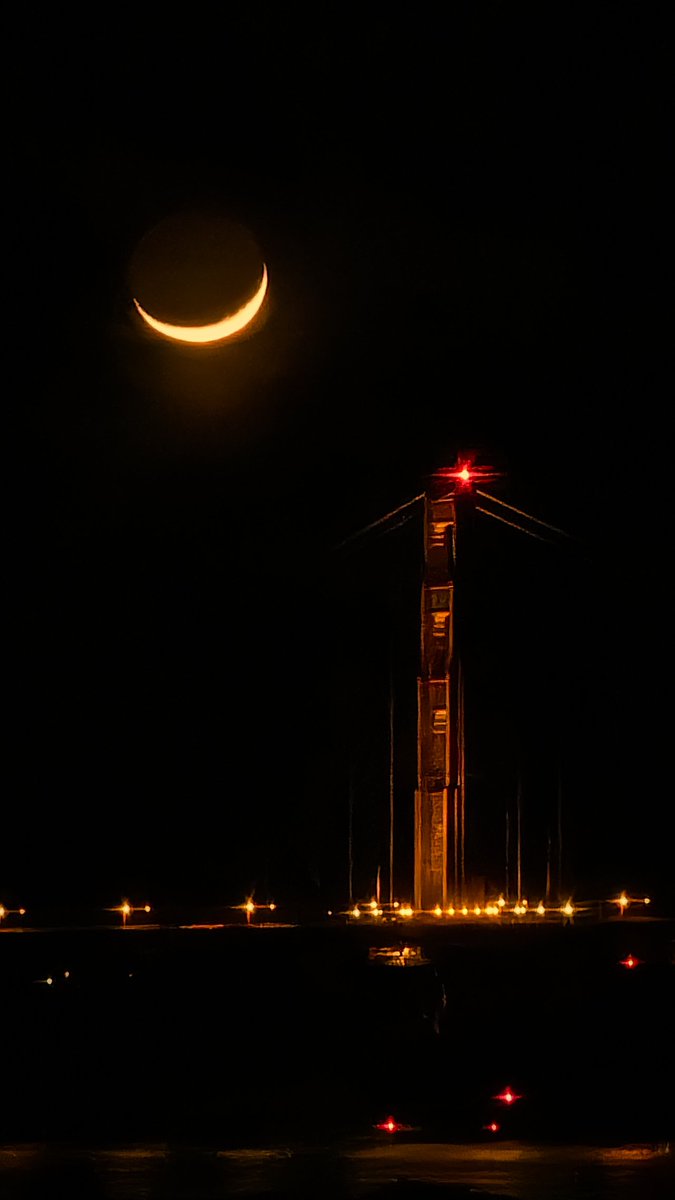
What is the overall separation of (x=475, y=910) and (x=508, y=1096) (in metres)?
2.62

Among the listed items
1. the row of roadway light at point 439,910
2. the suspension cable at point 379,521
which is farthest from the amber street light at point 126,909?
the suspension cable at point 379,521

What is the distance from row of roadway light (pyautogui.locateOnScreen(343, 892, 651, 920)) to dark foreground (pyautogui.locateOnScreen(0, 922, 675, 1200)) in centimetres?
117

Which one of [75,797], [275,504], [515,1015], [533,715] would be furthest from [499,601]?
[515,1015]

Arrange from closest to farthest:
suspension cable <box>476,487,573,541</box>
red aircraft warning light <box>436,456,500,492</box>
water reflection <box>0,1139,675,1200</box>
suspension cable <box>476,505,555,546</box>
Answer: water reflection <box>0,1139,675,1200</box>, red aircraft warning light <box>436,456,500,492</box>, suspension cable <box>476,487,573,541</box>, suspension cable <box>476,505,555,546</box>

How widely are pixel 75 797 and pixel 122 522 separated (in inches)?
74.9

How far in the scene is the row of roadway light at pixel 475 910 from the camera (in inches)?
293

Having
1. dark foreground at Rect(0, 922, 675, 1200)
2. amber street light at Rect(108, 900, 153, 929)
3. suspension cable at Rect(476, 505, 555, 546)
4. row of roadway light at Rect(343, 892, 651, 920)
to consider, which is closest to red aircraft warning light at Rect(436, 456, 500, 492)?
suspension cable at Rect(476, 505, 555, 546)

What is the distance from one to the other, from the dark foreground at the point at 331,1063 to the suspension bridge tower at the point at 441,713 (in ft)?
5.27

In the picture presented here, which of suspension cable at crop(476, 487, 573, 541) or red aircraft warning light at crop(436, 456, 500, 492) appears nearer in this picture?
red aircraft warning light at crop(436, 456, 500, 492)

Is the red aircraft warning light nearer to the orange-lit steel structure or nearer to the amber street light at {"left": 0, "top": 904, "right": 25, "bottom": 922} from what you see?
Result: the orange-lit steel structure

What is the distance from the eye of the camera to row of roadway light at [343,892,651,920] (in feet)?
24.4

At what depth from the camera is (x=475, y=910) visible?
781 centimetres

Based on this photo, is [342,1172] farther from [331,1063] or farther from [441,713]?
[441,713]

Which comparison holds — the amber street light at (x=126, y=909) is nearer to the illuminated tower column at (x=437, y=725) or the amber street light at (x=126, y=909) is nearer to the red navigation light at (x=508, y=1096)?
the illuminated tower column at (x=437, y=725)
